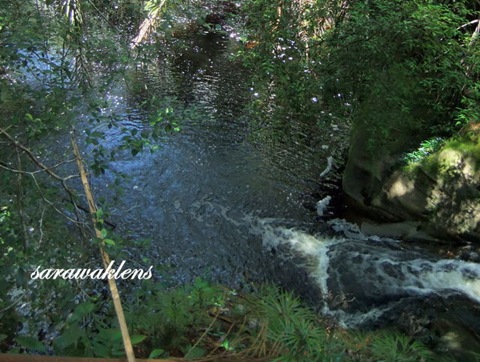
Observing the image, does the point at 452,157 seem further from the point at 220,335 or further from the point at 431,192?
the point at 220,335

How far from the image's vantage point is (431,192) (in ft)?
17.3

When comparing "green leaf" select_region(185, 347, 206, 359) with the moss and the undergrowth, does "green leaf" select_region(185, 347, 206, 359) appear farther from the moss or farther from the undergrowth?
the moss

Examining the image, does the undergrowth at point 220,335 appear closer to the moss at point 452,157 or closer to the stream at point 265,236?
the stream at point 265,236

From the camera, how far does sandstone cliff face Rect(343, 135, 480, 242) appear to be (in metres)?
4.94

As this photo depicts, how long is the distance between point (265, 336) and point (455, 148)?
13.5 feet

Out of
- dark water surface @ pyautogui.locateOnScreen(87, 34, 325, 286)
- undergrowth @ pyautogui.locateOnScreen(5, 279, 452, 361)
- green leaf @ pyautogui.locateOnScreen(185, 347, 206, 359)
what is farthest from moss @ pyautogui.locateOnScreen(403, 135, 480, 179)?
green leaf @ pyautogui.locateOnScreen(185, 347, 206, 359)

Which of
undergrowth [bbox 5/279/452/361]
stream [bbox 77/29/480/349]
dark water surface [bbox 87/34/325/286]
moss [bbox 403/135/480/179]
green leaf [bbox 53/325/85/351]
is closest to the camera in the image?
green leaf [bbox 53/325/85/351]

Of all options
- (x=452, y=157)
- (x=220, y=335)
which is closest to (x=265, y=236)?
(x=452, y=157)

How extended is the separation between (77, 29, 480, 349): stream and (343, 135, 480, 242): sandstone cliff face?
13.0 inches

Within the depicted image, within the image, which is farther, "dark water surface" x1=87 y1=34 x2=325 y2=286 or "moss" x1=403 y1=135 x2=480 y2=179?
"dark water surface" x1=87 y1=34 x2=325 y2=286

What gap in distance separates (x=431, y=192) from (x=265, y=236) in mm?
2105

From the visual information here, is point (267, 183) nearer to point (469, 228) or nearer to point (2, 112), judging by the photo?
point (469, 228)

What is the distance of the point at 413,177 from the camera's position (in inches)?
215

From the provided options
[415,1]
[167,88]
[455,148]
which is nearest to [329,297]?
[455,148]
